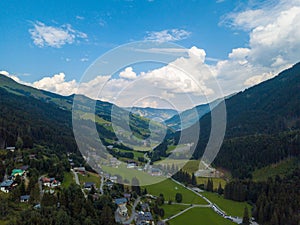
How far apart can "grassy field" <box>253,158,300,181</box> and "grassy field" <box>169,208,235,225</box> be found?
34574mm

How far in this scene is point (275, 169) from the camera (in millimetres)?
Result: 88750

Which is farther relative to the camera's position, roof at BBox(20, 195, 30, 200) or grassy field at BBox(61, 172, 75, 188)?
grassy field at BBox(61, 172, 75, 188)

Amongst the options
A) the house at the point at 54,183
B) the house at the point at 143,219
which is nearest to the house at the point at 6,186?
the house at the point at 54,183

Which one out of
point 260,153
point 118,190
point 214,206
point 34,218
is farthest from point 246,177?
point 34,218

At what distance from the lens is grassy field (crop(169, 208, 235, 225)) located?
52531mm

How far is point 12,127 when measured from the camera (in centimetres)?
7844

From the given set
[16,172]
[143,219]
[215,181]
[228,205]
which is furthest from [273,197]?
[16,172]

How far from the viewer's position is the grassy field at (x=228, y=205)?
202 ft

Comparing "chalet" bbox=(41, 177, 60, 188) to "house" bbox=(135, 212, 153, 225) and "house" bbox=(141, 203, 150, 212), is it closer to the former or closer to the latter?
"house" bbox=(135, 212, 153, 225)

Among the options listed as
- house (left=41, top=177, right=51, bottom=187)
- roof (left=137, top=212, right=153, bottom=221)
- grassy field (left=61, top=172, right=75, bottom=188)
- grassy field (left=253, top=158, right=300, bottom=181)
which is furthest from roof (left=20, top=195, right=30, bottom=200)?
grassy field (left=253, top=158, right=300, bottom=181)

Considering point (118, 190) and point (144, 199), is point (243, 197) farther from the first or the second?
point (118, 190)

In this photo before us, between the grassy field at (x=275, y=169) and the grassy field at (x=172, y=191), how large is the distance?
25.6 m

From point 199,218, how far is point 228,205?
15.3m

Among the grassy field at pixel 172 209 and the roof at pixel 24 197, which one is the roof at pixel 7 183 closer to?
the roof at pixel 24 197
